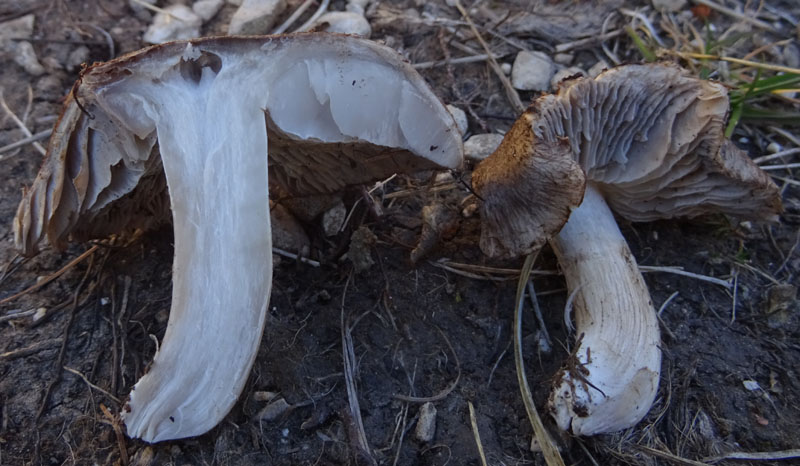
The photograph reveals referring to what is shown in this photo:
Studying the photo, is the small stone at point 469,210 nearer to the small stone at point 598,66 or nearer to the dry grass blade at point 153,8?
the small stone at point 598,66

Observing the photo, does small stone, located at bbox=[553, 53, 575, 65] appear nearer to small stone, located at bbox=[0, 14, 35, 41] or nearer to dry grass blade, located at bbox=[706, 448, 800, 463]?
dry grass blade, located at bbox=[706, 448, 800, 463]

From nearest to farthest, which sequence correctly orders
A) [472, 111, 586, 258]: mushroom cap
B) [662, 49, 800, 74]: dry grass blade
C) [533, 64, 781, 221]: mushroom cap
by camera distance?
1. [472, 111, 586, 258]: mushroom cap
2. [533, 64, 781, 221]: mushroom cap
3. [662, 49, 800, 74]: dry grass blade

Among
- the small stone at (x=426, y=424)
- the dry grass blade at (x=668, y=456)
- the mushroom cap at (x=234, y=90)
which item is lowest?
the dry grass blade at (x=668, y=456)

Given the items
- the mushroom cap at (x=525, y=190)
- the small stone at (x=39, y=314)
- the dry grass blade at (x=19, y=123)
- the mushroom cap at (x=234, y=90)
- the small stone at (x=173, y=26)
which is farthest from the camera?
the small stone at (x=173, y=26)

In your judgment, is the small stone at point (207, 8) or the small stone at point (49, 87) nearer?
the small stone at point (49, 87)

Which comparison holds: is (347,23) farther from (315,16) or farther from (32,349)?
(32,349)

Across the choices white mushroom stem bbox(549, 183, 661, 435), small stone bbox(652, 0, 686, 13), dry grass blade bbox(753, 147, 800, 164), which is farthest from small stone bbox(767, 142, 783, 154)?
white mushroom stem bbox(549, 183, 661, 435)

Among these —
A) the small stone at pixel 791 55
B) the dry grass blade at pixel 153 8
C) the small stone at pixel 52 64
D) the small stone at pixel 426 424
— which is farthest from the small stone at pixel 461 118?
the small stone at pixel 52 64

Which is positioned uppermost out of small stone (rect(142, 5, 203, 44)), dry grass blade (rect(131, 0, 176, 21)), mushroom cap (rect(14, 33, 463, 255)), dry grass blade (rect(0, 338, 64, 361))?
mushroom cap (rect(14, 33, 463, 255))
